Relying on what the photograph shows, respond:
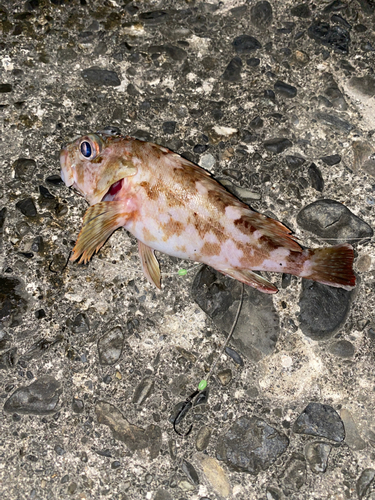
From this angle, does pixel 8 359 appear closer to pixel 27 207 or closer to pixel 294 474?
pixel 27 207

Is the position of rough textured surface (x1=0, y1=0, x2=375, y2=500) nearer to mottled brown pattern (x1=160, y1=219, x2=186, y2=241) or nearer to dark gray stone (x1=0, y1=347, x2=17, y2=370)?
dark gray stone (x1=0, y1=347, x2=17, y2=370)

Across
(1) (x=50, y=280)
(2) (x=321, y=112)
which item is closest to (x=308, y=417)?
(1) (x=50, y=280)

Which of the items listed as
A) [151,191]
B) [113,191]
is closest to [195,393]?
[151,191]

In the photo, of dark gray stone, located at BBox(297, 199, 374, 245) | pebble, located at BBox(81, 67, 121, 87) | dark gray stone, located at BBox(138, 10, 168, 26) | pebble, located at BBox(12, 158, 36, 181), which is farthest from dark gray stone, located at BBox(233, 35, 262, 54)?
pebble, located at BBox(12, 158, 36, 181)

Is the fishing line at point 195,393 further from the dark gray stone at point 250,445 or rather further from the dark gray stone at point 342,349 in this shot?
the dark gray stone at point 342,349

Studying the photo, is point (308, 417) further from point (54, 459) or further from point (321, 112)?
point (321, 112)
